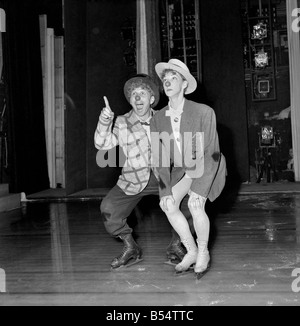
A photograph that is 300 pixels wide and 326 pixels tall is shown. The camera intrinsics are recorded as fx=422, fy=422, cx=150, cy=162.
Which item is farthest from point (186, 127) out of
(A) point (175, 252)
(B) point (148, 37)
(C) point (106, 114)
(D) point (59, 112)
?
(D) point (59, 112)

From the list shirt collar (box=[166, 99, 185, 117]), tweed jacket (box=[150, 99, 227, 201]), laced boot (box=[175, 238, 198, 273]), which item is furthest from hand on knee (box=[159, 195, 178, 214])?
shirt collar (box=[166, 99, 185, 117])

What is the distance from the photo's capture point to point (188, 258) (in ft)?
7.66

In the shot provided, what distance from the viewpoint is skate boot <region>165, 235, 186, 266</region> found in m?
2.53

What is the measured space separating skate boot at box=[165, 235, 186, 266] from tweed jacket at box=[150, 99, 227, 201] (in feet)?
1.37

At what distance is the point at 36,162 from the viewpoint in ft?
22.7

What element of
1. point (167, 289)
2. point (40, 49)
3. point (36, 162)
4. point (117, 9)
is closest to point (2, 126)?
point (36, 162)

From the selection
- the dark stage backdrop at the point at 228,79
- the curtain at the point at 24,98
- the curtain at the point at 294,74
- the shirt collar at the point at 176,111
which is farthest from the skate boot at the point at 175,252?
the curtain at the point at 294,74

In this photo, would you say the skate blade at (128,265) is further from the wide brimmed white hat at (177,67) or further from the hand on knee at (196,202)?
the wide brimmed white hat at (177,67)

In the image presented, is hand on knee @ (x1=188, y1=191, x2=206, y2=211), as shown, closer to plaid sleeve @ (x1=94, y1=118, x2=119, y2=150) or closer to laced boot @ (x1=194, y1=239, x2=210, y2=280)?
laced boot @ (x1=194, y1=239, x2=210, y2=280)

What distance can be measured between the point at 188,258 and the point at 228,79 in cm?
484

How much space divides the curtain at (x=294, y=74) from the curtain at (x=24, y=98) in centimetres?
414

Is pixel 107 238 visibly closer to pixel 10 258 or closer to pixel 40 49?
pixel 10 258

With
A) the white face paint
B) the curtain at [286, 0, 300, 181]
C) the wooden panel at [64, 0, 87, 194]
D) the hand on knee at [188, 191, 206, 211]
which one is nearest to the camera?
the hand on knee at [188, 191, 206, 211]

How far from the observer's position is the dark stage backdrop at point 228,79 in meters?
6.66
